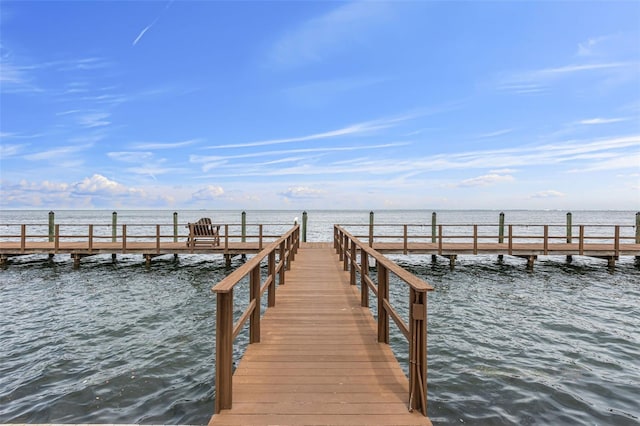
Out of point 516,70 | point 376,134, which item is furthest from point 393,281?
point 376,134

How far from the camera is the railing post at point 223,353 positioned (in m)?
2.37

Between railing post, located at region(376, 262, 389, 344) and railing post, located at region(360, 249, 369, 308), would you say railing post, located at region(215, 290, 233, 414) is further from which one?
railing post, located at region(360, 249, 369, 308)

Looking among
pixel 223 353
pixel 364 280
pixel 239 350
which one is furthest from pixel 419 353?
pixel 239 350

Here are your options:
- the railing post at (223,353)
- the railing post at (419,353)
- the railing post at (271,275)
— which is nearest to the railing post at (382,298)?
the railing post at (419,353)

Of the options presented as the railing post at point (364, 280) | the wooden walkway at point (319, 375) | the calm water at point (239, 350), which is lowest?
the calm water at point (239, 350)

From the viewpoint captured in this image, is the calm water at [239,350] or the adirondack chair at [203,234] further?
the adirondack chair at [203,234]

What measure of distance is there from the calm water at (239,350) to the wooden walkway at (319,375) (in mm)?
904

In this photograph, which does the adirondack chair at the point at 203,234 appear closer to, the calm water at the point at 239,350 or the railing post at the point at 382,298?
the calm water at the point at 239,350

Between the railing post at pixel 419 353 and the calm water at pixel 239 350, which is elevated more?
the railing post at pixel 419 353

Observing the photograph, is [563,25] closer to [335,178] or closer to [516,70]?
[516,70]

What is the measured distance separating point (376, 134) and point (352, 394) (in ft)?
100

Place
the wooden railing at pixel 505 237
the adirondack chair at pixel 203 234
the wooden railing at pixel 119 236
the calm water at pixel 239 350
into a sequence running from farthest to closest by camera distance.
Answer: the adirondack chair at pixel 203 234 → the wooden railing at pixel 119 236 → the wooden railing at pixel 505 237 → the calm water at pixel 239 350

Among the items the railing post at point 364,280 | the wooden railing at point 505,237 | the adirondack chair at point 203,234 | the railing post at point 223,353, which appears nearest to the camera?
the railing post at point 223,353

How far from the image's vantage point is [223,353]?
2.42 m
